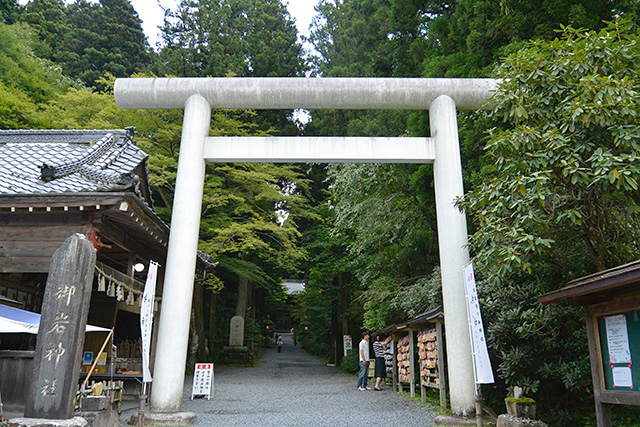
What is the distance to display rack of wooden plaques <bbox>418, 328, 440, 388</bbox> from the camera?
895cm

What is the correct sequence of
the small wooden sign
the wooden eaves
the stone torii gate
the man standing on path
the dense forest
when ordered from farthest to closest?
the man standing on path → the small wooden sign → the stone torii gate → the dense forest → the wooden eaves

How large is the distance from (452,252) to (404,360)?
16.8 ft

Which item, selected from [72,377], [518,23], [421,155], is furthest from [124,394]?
[518,23]

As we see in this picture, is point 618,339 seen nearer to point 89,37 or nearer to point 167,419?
point 167,419

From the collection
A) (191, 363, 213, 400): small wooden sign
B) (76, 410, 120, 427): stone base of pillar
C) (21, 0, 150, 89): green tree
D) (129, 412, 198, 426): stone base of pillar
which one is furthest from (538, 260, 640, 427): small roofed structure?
(21, 0, 150, 89): green tree

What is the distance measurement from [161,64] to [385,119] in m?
10.8

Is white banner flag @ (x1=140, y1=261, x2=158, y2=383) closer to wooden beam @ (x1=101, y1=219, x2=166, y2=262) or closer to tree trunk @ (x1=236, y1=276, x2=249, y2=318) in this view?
wooden beam @ (x1=101, y1=219, x2=166, y2=262)

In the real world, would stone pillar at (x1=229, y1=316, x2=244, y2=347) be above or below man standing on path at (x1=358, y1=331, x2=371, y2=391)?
above

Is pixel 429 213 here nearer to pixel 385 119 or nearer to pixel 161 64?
pixel 385 119

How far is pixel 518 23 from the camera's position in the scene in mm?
9336

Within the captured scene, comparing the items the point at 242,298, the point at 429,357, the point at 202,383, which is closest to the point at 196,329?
the point at 242,298

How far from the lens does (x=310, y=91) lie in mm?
8375

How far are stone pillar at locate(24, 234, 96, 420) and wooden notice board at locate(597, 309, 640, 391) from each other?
18.3 ft

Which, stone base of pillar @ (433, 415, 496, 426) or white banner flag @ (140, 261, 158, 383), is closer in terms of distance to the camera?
white banner flag @ (140, 261, 158, 383)
